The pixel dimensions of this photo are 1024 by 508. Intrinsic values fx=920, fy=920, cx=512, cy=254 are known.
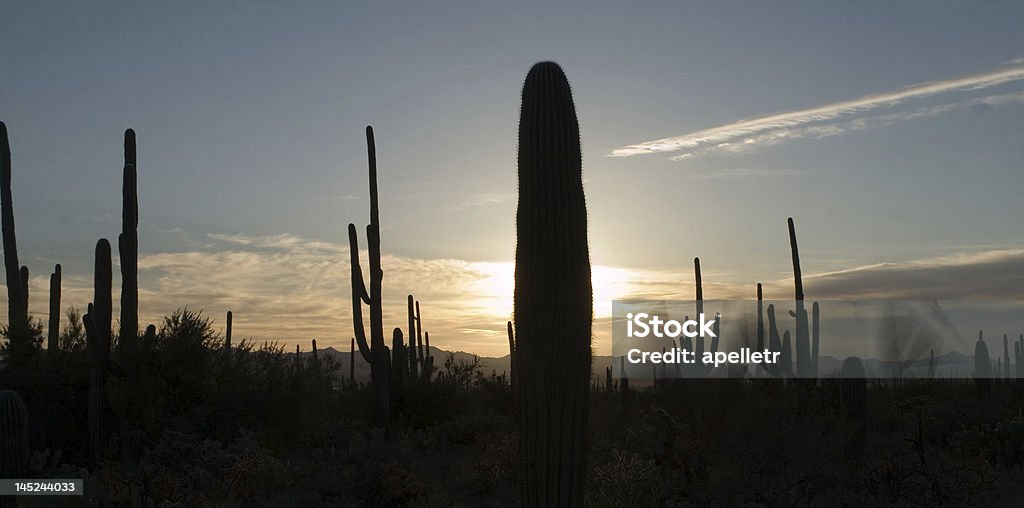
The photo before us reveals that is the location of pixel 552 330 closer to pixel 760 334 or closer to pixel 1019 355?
pixel 760 334

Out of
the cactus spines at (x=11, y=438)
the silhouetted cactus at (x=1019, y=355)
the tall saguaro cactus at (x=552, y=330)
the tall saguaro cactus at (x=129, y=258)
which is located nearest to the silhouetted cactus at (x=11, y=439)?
the cactus spines at (x=11, y=438)

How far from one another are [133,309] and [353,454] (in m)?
5.91

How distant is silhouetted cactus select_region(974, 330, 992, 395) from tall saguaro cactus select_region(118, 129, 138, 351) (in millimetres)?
31230

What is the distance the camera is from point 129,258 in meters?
19.0

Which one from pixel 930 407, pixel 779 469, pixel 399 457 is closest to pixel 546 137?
pixel 779 469

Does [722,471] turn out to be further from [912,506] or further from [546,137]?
[546,137]

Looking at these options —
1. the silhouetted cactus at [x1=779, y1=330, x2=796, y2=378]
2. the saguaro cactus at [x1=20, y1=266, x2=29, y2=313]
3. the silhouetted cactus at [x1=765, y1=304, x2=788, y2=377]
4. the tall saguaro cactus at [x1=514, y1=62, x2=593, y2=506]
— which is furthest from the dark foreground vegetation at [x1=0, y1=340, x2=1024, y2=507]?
the silhouetted cactus at [x1=779, y1=330, x2=796, y2=378]

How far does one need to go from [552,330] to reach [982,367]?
142ft

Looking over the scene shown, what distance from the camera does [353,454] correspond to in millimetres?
16719

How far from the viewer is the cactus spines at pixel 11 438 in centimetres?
1238

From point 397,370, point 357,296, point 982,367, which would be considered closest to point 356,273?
point 357,296

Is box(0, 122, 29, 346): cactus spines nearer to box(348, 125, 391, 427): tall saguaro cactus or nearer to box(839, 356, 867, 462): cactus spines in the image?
box(348, 125, 391, 427): tall saguaro cactus

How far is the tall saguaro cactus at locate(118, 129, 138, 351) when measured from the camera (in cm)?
1877

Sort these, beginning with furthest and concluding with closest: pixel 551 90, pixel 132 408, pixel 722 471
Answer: pixel 132 408 → pixel 722 471 → pixel 551 90
